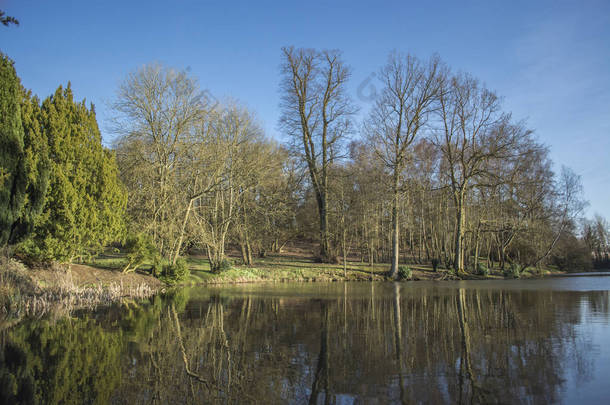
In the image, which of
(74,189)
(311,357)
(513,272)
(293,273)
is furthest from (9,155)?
(513,272)

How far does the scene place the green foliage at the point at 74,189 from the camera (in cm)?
1490

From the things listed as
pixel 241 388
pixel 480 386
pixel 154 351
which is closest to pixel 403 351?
pixel 480 386

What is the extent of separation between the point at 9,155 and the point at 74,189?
2.98 m

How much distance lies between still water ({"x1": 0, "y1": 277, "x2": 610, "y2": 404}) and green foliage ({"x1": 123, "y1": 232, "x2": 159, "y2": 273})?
7856 mm

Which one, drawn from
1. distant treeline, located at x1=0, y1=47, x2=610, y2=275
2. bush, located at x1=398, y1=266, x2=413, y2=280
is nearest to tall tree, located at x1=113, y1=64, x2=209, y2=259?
distant treeline, located at x1=0, y1=47, x2=610, y2=275

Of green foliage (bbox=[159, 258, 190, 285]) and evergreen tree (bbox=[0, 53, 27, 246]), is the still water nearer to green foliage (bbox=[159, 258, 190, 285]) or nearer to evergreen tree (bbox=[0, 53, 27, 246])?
evergreen tree (bbox=[0, 53, 27, 246])

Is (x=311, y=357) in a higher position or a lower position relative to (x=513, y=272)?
higher

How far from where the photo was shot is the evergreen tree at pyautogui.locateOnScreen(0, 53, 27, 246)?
40.0ft

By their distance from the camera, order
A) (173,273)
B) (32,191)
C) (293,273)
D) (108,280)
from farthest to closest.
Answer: (293,273)
(173,273)
(108,280)
(32,191)

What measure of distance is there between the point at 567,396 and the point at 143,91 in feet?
78.4

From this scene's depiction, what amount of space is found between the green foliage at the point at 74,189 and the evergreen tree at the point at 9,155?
6.82 feet

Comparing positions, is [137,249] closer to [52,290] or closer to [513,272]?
[52,290]

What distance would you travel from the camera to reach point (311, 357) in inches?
260

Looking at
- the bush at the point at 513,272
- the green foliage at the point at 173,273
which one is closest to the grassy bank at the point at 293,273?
the bush at the point at 513,272
